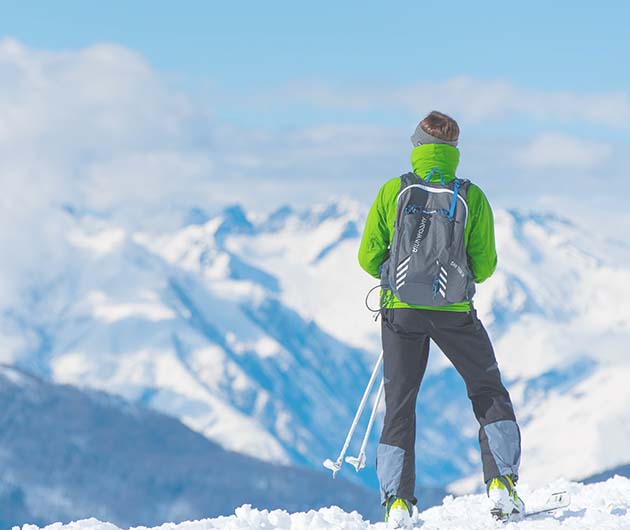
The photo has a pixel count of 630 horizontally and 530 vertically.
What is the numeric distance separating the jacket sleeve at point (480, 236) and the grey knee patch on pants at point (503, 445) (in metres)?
1.65

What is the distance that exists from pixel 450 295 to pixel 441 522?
116 inches

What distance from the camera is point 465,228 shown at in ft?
41.4

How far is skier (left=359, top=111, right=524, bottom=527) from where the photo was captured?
12516 millimetres

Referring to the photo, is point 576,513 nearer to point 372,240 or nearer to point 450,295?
point 450,295

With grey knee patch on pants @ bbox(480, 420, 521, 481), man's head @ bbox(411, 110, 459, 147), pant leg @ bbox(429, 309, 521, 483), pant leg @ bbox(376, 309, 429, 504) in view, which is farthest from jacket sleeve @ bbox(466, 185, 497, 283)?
grey knee patch on pants @ bbox(480, 420, 521, 481)

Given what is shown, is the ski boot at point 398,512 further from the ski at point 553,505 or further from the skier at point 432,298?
the ski at point 553,505

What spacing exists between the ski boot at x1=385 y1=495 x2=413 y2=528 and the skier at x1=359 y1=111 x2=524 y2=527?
0.01 metres

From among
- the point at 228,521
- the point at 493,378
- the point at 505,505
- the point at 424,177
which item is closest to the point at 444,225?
the point at 424,177

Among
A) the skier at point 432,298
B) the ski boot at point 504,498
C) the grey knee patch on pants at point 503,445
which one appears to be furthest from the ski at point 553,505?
the grey knee patch on pants at point 503,445

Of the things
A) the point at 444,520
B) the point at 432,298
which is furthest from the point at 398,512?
the point at 432,298

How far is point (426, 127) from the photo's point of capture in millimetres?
12992

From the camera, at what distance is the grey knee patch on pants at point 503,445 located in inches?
510

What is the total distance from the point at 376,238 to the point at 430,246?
2.58ft

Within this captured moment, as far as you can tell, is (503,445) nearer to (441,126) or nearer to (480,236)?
(480,236)
